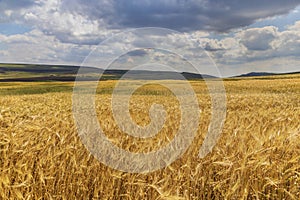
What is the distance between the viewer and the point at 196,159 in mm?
3803

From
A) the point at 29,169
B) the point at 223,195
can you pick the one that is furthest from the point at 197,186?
the point at 29,169

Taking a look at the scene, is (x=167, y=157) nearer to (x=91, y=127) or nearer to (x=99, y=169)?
(x=99, y=169)

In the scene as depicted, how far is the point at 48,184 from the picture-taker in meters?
3.43

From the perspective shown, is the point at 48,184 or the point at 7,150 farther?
the point at 7,150

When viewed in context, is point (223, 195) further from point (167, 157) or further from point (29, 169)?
point (29, 169)

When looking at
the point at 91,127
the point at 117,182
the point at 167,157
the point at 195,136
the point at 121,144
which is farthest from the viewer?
the point at 91,127

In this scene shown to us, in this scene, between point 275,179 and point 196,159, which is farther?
point 196,159

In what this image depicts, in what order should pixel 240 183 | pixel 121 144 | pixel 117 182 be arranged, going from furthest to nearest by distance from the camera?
pixel 121 144
pixel 117 182
pixel 240 183

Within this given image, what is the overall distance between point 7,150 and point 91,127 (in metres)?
1.46

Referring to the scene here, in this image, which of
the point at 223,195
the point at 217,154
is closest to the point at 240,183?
the point at 223,195

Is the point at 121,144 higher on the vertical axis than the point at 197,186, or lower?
higher

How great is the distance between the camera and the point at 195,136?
15.2ft

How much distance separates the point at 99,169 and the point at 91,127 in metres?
1.56

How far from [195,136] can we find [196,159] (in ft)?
2.81
